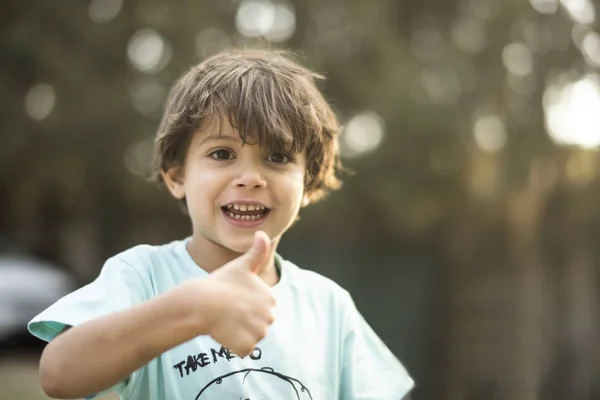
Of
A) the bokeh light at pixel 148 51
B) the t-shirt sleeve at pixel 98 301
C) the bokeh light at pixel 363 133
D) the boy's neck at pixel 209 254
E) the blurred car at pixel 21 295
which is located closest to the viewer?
the t-shirt sleeve at pixel 98 301

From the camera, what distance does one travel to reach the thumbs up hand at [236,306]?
119 centimetres

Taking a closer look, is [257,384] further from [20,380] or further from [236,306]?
[20,380]

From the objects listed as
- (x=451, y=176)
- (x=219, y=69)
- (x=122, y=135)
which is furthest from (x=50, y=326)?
(x=122, y=135)

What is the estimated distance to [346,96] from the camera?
7594 mm

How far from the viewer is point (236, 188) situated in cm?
157

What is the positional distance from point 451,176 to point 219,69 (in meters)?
5.89

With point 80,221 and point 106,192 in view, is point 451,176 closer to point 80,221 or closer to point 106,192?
point 106,192

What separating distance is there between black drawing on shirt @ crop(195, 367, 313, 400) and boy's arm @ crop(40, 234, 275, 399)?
0.31m

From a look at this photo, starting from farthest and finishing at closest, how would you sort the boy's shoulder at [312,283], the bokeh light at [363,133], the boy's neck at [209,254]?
the bokeh light at [363,133]
the boy's shoulder at [312,283]
the boy's neck at [209,254]

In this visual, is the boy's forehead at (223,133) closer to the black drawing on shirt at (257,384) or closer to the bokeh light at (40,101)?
the black drawing on shirt at (257,384)

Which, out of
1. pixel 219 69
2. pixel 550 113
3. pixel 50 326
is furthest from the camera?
pixel 550 113

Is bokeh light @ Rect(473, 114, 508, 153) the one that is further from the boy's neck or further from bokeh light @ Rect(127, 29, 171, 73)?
the boy's neck

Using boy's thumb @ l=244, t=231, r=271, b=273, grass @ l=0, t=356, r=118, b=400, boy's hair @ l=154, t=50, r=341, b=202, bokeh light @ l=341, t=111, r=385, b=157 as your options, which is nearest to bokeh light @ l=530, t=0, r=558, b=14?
bokeh light @ l=341, t=111, r=385, b=157

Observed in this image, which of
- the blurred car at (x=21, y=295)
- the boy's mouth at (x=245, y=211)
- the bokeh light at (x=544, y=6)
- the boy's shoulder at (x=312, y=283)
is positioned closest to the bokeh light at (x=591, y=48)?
the bokeh light at (x=544, y=6)
